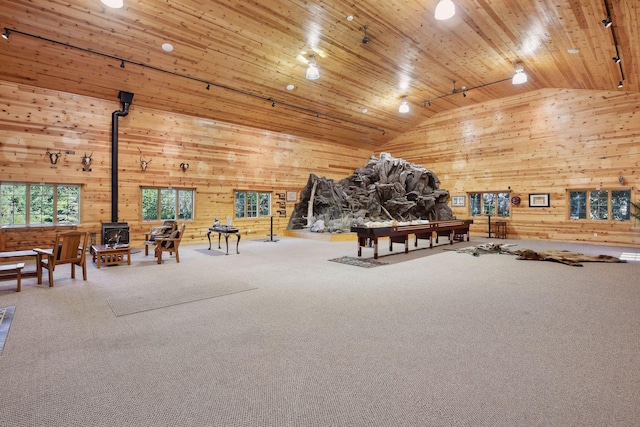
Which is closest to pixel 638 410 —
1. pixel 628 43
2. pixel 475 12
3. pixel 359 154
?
pixel 475 12

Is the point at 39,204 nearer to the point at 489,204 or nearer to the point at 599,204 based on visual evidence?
the point at 489,204

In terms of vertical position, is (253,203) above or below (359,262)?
above

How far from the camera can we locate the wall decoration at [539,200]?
1086 centimetres

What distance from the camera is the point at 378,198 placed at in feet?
40.4

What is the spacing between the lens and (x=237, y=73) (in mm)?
8477

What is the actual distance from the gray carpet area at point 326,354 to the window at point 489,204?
24.9ft

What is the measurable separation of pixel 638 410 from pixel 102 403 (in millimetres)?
3046

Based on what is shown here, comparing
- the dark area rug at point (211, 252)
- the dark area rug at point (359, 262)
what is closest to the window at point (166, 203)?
the dark area rug at point (211, 252)

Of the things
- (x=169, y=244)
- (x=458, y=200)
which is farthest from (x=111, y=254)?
(x=458, y=200)

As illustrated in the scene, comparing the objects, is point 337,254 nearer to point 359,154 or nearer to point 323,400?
point 323,400

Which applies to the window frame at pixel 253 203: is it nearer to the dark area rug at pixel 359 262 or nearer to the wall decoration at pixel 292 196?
the wall decoration at pixel 292 196

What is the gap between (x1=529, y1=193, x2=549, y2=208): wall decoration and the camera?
428 inches

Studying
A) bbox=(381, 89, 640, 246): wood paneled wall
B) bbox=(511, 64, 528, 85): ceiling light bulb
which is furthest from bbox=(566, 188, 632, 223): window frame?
bbox=(511, 64, 528, 85): ceiling light bulb

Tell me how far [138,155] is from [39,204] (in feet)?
8.31
